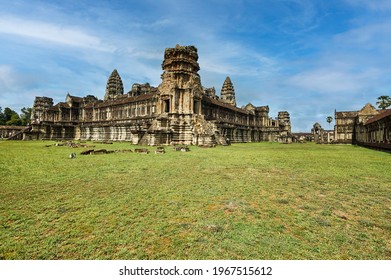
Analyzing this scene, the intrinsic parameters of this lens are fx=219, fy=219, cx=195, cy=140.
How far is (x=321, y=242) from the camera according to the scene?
3.37 m

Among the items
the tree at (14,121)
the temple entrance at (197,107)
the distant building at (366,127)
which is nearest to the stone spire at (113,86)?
the tree at (14,121)

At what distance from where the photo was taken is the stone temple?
32.8 meters

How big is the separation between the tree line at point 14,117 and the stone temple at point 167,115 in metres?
17.6

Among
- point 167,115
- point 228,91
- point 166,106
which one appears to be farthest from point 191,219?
point 228,91

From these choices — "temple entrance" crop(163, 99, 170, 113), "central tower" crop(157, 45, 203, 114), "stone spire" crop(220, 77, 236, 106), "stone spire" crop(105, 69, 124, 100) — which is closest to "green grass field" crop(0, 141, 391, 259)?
"central tower" crop(157, 45, 203, 114)

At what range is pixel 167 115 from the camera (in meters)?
33.7

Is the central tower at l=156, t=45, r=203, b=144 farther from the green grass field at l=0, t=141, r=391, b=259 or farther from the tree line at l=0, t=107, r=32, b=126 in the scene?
the tree line at l=0, t=107, r=32, b=126

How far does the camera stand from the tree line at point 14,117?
294 ft

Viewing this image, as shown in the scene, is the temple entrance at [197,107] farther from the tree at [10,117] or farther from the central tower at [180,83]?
the tree at [10,117]

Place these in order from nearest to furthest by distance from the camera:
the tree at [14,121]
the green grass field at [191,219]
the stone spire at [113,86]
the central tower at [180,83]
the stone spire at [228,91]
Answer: the green grass field at [191,219], the central tower at [180,83], the stone spire at [113,86], the stone spire at [228,91], the tree at [14,121]

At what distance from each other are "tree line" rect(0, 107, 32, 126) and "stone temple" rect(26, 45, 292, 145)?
1760cm
